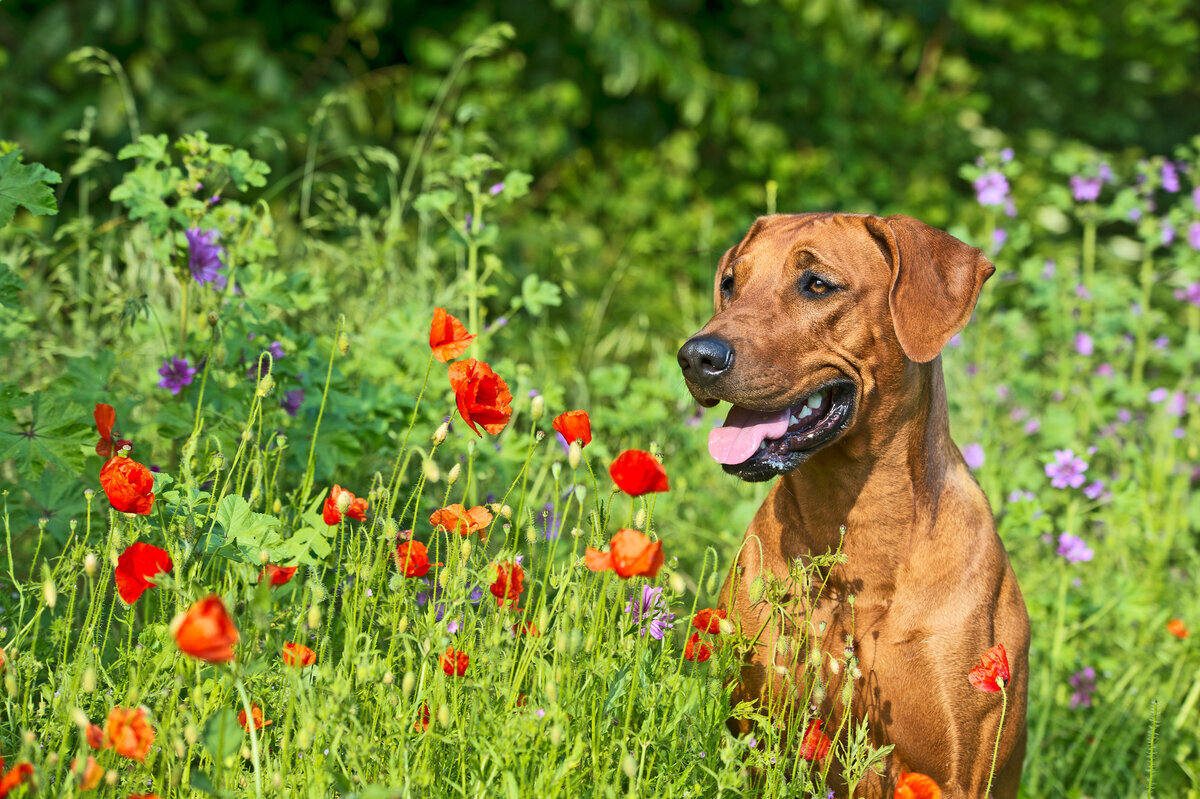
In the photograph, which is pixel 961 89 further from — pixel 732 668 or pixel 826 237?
pixel 732 668

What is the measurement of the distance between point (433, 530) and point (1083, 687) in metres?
2.09

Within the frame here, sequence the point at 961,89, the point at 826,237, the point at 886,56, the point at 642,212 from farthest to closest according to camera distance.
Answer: the point at 961,89 < the point at 886,56 < the point at 642,212 < the point at 826,237

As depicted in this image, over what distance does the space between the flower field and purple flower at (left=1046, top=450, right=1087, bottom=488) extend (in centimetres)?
2

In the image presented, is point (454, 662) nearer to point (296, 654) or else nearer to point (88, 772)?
point (296, 654)

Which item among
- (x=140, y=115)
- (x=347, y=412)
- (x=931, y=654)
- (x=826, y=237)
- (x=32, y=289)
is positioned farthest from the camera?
(x=140, y=115)

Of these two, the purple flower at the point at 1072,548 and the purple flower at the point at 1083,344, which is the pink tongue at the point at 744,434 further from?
the purple flower at the point at 1083,344

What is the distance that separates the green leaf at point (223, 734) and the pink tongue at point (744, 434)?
116cm

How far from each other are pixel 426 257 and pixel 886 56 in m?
6.82

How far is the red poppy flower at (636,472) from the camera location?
1691 millimetres

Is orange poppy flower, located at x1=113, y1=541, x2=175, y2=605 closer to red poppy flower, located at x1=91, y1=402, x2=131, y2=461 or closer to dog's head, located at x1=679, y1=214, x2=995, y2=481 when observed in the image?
red poppy flower, located at x1=91, y1=402, x2=131, y2=461

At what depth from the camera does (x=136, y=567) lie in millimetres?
1733

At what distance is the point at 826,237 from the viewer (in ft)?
8.55

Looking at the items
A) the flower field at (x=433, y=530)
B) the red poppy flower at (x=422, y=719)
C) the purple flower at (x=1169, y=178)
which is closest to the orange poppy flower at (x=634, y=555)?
the flower field at (x=433, y=530)

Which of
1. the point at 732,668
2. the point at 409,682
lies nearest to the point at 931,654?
the point at 732,668
